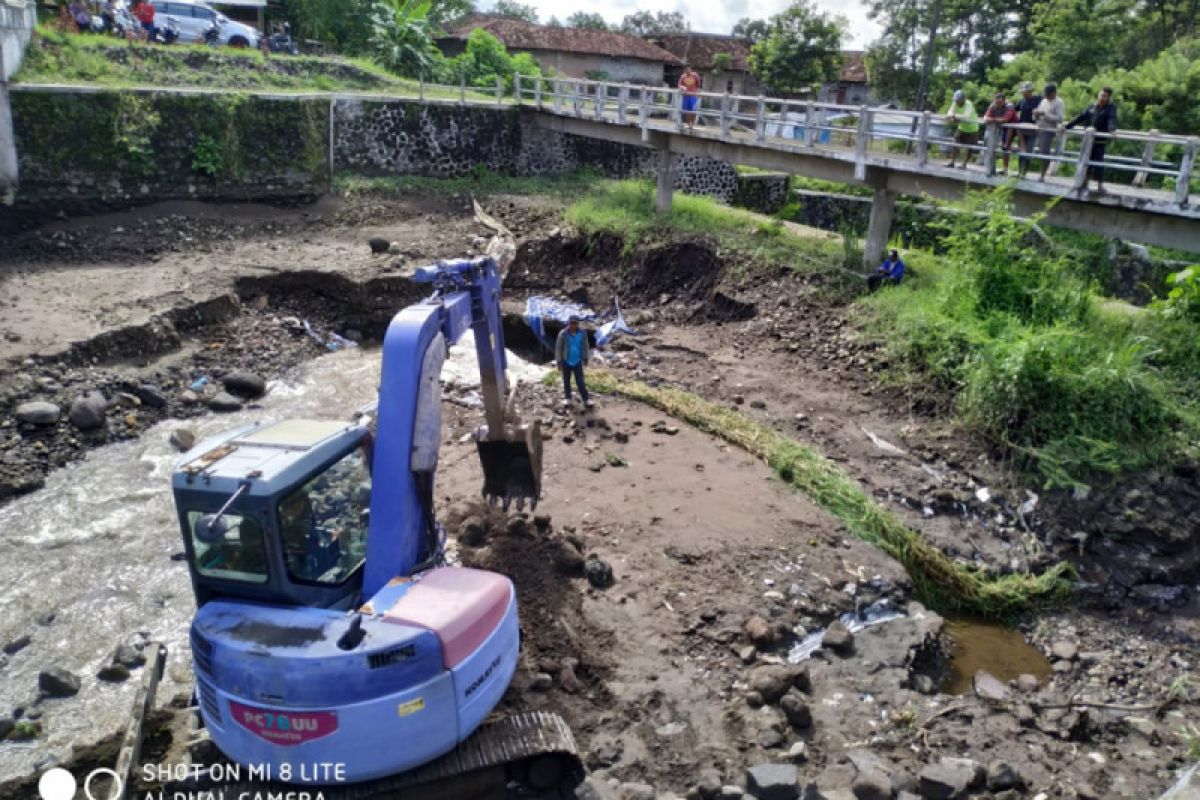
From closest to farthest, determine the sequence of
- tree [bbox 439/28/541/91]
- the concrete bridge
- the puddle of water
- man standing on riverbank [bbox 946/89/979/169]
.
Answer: the puddle of water, the concrete bridge, man standing on riverbank [bbox 946/89/979/169], tree [bbox 439/28/541/91]

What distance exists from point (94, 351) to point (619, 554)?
8.89 metres

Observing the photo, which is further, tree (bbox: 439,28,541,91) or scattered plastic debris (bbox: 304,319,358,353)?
tree (bbox: 439,28,541,91)

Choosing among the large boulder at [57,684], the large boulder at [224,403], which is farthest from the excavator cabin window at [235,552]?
the large boulder at [224,403]

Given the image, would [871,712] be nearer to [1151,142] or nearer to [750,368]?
[750,368]

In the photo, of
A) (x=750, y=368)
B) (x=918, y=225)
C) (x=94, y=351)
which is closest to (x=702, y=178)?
(x=918, y=225)

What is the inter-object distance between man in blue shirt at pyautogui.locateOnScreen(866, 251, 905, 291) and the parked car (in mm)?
22648

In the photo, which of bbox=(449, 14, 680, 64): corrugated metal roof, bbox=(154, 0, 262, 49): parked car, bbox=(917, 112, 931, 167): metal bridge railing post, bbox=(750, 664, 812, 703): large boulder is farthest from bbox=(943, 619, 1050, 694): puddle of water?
bbox=(449, 14, 680, 64): corrugated metal roof

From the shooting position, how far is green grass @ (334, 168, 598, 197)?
71.9ft

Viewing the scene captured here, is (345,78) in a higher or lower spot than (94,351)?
higher

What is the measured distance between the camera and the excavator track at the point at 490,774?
4.77 m

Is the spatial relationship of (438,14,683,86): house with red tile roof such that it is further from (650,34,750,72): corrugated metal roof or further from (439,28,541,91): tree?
(439,28,541,91): tree

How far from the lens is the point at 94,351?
12.5 m

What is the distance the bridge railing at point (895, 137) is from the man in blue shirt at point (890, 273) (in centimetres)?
154

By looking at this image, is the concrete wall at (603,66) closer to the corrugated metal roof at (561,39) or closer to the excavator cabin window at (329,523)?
the corrugated metal roof at (561,39)
